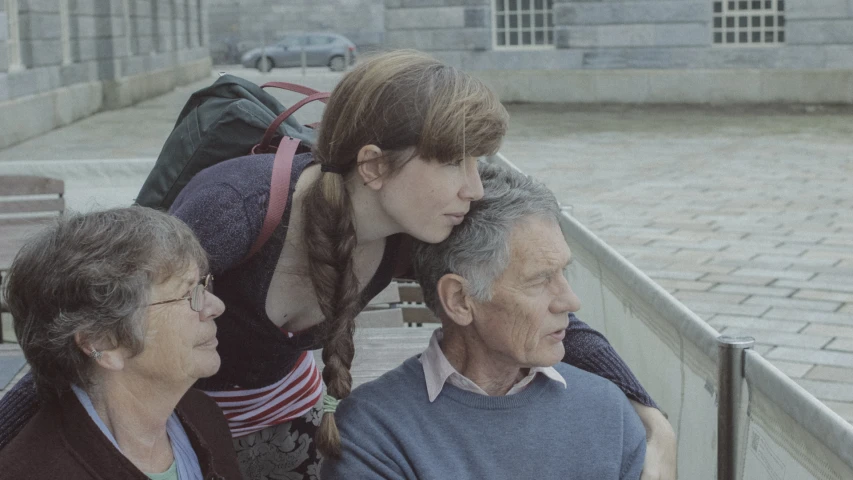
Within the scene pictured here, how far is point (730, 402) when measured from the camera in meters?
2.48

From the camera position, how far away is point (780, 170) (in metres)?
13.9

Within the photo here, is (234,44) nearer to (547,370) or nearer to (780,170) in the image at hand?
(780,170)

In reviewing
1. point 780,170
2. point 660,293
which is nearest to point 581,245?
point 660,293

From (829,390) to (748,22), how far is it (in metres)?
18.7

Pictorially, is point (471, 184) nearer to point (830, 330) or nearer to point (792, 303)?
point (830, 330)

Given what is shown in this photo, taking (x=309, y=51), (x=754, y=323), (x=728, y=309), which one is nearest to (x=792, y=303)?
(x=728, y=309)

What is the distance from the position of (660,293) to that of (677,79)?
21.1 m

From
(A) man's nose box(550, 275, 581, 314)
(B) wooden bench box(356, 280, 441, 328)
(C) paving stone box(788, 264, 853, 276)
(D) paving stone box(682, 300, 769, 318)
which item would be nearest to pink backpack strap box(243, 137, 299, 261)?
(A) man's nose box(550, 275, 581, 314)

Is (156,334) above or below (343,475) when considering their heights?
above

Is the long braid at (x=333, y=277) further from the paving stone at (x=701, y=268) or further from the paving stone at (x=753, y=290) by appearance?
the paving stone at (x=701, y=268)

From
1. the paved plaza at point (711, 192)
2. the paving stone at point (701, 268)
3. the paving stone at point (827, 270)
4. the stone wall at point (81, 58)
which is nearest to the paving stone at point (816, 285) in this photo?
the paved plaza at point (711, 192)

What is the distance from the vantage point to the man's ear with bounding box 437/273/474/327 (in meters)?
2.62

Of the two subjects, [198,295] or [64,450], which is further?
[198,295]

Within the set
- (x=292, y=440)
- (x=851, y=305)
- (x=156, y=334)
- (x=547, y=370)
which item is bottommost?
(x=851, y=305)
